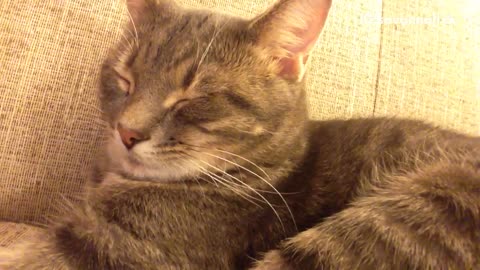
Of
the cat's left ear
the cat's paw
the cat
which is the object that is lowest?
the cat's paw

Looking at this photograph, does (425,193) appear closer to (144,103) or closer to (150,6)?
(144,103)

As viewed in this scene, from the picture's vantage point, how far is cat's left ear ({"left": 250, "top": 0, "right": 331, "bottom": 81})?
0.85 metres

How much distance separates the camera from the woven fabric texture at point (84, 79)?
1145 millimetres

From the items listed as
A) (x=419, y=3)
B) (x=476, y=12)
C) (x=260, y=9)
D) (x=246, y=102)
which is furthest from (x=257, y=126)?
(x=476, y=12)

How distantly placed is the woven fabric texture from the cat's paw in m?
0.53

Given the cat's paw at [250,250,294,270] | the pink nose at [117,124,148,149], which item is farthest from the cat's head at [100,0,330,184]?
the cat's paw at [250,250,294,270]

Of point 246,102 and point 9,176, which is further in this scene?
point 9,176

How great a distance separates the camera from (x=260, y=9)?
1.35 metres

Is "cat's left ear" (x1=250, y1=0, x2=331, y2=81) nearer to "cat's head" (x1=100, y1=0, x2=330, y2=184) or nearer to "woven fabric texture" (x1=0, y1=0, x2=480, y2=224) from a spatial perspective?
"cat's head" (x1=100, y1=0, x2=330, y2=184)

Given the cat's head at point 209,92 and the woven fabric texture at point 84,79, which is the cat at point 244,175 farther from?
the woven fabric texture at point 84,79

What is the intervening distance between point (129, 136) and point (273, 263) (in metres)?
0.36

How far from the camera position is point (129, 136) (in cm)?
83

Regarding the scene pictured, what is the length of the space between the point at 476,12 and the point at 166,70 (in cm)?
126

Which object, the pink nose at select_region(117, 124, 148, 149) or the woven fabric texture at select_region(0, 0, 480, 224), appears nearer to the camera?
the pink nose at select_region(117, 124, 148, 149)
